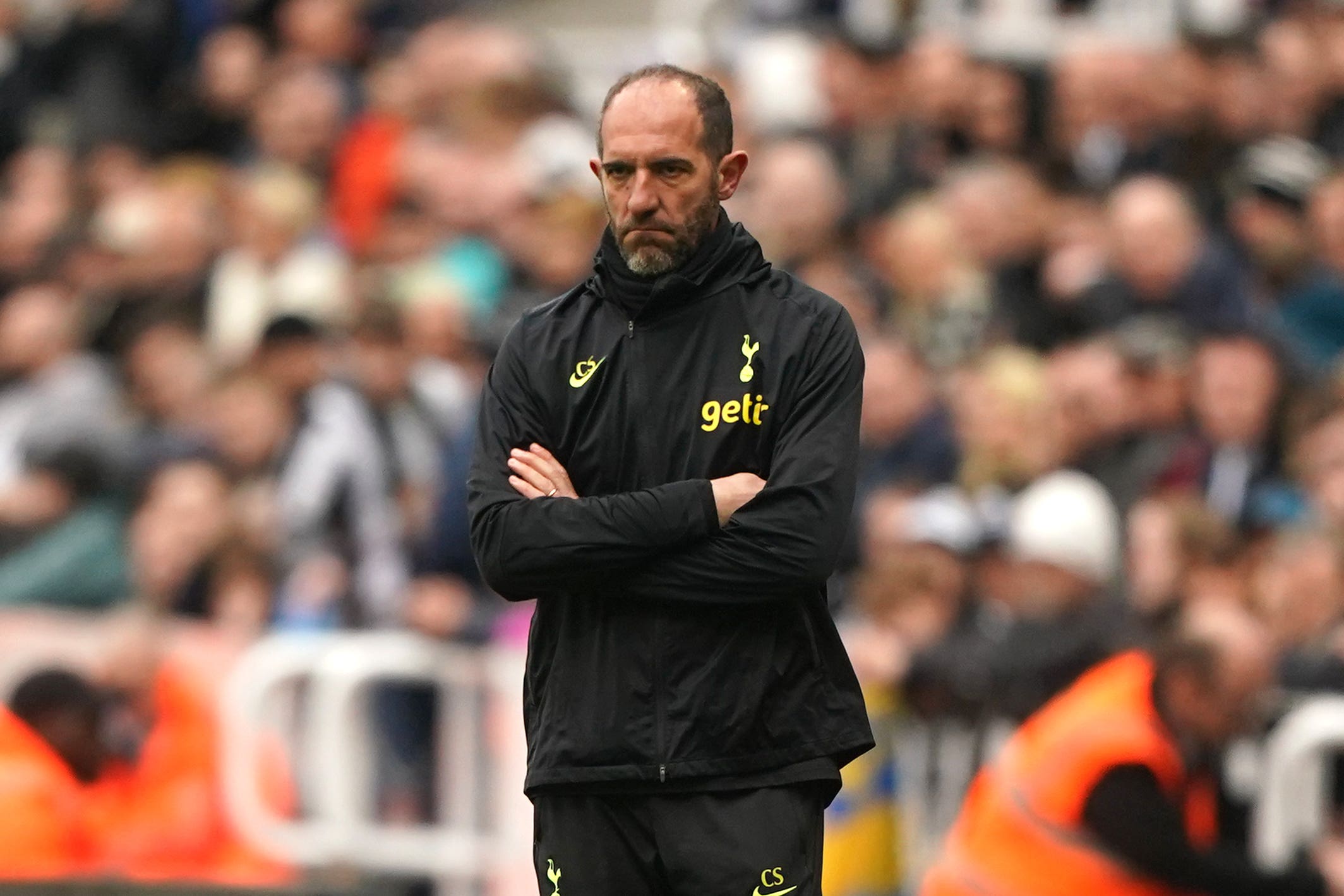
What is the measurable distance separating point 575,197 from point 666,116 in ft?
21.5

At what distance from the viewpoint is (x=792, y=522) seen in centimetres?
468

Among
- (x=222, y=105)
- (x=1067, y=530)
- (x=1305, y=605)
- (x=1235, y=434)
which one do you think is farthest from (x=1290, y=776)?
(x=222, y=105)

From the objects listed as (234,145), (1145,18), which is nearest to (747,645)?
(1145,18)

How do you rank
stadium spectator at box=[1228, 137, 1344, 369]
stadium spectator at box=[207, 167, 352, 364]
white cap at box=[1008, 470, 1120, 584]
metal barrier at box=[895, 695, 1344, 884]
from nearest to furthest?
metal barrier at box=[895, 695, 1344, 884], white cap at box=[1008, 470, 1120, 584], stadium spectator at box=[1228, 137, 1344, 369], stadium spectator at box=[207, 167, 352, 364]

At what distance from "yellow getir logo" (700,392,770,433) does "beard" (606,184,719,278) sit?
0.28 m

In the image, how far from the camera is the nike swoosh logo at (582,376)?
4.82 meters

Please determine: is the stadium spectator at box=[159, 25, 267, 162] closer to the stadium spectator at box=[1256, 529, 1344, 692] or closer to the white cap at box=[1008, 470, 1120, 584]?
the white cap at box=[1008, 470, 1120, 584]

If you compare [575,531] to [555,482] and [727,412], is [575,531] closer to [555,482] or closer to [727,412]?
[555,482]

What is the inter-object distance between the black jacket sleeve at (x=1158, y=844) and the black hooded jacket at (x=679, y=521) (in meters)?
2.32

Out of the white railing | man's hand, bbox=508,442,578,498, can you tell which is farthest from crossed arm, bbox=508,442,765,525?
the white railing

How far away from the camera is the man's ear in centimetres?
480

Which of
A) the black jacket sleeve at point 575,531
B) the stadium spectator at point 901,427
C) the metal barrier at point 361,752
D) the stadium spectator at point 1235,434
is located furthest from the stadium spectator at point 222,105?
the black jacket sleeve at point 575,531

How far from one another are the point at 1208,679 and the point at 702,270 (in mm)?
2934

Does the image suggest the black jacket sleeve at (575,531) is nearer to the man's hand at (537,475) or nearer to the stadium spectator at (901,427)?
the man's hand at (537,475)
